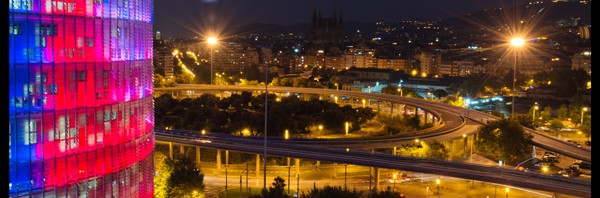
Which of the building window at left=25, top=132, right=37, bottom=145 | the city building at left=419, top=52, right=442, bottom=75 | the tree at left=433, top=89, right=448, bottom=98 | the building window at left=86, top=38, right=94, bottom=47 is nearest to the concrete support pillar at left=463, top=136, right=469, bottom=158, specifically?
the building window at left=86, top=38, right=94, bottom=47

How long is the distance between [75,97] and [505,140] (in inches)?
840

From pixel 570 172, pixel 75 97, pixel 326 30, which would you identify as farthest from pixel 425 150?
pixel 326 30

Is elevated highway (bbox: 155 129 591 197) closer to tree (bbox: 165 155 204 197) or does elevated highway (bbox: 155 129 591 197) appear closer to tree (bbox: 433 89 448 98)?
tree (bbox: 165 155 204 197)

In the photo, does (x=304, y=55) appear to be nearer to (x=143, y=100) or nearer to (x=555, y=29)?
(x=555, y=29)

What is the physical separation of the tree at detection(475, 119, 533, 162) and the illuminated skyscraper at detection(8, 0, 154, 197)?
62.1ft

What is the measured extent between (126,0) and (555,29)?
13932cm

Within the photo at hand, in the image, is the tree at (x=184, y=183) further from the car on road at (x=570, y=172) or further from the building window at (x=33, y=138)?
the car on road at (x=570, y=172)

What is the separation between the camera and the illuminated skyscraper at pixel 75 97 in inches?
460

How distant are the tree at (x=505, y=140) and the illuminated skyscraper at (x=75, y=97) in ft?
62.1

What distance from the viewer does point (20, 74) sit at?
1166cm

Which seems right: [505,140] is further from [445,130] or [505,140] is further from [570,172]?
[445,130]

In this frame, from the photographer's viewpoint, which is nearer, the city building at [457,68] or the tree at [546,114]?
the tree at [546,114]

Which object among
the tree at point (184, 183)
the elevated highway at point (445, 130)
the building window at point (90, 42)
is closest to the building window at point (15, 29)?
the building window at point (90, 42)

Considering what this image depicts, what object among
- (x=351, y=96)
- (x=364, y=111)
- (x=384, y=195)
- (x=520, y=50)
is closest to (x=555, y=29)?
(x=520, y=50)
